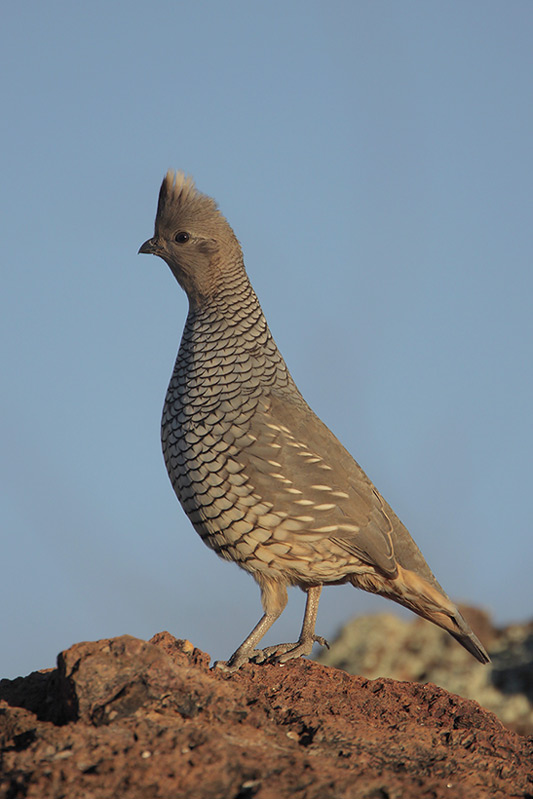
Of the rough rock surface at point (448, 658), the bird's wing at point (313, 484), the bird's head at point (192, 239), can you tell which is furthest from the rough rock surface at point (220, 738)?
the rough rock surface at point (448, 658)

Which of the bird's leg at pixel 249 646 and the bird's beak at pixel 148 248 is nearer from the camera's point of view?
the bird's leg at pixel 249 646

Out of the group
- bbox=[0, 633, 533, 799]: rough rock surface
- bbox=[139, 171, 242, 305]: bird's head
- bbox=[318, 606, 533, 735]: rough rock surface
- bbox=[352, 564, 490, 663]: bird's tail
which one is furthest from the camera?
bbox=[318, 606, 533, 735]: rough rock surface

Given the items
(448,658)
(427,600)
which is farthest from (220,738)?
(448,658)

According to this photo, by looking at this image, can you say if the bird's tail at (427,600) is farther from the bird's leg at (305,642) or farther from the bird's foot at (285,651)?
the bird's foot at (285,651)

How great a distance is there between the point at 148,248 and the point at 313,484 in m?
2.84

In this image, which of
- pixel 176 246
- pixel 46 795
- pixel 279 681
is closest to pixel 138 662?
pixel 46 795

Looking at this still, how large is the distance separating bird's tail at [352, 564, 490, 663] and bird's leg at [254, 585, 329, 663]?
37cm

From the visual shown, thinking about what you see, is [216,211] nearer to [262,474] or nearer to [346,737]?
[262,474]

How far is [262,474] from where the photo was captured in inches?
257

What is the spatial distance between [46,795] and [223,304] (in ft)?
15.9

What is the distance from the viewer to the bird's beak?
793cm

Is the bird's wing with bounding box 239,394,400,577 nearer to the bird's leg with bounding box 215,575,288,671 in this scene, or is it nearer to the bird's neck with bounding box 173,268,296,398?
the bird's neck with bounding box 173,268,296,398

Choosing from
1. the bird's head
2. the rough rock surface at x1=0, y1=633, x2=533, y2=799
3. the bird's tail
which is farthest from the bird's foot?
the bird's head

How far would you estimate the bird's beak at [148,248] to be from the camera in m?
7.93
